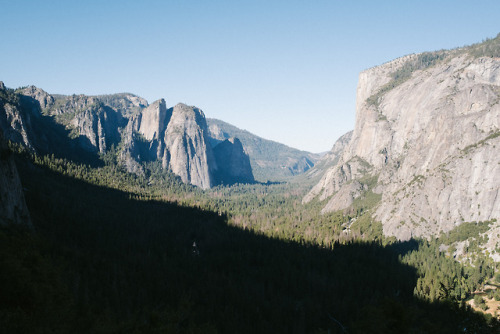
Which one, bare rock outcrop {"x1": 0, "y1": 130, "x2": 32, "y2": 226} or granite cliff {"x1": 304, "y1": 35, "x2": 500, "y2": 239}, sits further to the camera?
granite cliff {"x1": 304, "y1": 35, "x2": 500, "y2": 239}

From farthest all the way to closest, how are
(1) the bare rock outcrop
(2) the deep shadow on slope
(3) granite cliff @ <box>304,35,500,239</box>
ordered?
(3) granite cliff @ <box>304,35,500,239</box> < (1) the bare rock outcrop < (2) the deep shadow on slope

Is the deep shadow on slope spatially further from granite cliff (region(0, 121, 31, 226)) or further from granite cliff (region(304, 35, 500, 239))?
granite cliff (region(304, 35, 500, 239))

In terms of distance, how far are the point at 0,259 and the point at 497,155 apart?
174 meters

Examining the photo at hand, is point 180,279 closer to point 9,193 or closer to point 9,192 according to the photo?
point 9,193

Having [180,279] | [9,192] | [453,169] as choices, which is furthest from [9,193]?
[453,169]

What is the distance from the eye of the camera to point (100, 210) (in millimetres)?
145750

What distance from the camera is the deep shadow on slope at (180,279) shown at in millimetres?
42331

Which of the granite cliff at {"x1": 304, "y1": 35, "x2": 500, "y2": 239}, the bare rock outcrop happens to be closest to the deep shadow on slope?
the bare rock outcrop

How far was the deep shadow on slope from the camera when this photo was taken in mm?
42331

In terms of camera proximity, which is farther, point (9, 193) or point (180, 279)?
point (180, 279)

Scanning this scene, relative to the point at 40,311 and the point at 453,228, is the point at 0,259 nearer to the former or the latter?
the point at 40,311

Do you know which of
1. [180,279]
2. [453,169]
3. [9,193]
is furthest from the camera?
[453,169]

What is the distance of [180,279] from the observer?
93.7m

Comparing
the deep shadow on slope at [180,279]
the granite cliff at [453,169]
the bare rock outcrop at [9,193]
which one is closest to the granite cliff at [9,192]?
the bare rock outcrop at [9,193]
